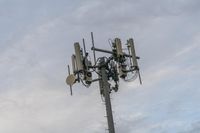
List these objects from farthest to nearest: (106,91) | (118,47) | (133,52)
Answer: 1. (133,52)
2. (118,47)
3. (106,91)

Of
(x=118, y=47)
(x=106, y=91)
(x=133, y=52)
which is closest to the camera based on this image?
(x=106, y=91)

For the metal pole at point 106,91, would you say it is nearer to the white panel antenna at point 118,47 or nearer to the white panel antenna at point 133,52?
the white panel antenna at point 118,47

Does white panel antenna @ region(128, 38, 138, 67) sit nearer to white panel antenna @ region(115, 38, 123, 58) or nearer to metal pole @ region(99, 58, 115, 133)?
white panel antenna @ region(115, 38, 123, 58)

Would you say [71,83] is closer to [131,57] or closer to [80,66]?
[80,66]

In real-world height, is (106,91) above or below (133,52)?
below

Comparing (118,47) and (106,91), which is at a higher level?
(118,47)

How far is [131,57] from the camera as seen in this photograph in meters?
22.7

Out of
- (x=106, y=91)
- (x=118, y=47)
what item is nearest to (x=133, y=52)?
(x=118, y=47)

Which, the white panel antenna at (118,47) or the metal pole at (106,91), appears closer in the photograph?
the metal pole at (106,91)

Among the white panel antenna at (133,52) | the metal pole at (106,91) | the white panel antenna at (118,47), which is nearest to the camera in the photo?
the metal pole at (106,91)

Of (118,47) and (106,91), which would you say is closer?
(106,91)

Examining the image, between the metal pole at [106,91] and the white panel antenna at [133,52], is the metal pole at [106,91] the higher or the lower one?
the lower one

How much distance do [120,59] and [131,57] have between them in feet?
2.87

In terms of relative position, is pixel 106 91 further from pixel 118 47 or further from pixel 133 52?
pixel 133 52
